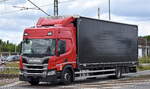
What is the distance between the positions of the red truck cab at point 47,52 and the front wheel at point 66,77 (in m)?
0.07

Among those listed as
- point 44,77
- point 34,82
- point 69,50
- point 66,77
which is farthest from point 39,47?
point 34,82

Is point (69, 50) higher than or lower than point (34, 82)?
higher

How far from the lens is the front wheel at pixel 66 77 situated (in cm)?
2195

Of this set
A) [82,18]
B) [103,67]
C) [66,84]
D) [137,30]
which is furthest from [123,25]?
[66,84]

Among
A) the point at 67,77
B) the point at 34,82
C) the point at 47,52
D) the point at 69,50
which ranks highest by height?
the point at 69,50

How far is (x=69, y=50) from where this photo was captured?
22.5 metres

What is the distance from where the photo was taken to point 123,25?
2869 cm

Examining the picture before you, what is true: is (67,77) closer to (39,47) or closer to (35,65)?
(35,65)

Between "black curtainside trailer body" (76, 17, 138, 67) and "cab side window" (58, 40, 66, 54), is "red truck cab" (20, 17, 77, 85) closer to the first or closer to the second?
"cab side window" (58, 40, 66, 54)

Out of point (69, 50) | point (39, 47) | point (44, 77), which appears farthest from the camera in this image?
point (69, 50)

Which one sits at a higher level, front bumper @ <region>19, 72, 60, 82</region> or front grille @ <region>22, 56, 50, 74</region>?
front grille @ <region>22, 56, 50, 74</region>

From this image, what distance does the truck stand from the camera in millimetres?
21531

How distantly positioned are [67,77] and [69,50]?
4.71ft

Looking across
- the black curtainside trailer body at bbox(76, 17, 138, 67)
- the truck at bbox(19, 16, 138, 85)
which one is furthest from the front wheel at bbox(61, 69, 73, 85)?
the black curtainside trailer body at bbox(76, 17, 138, 67)
